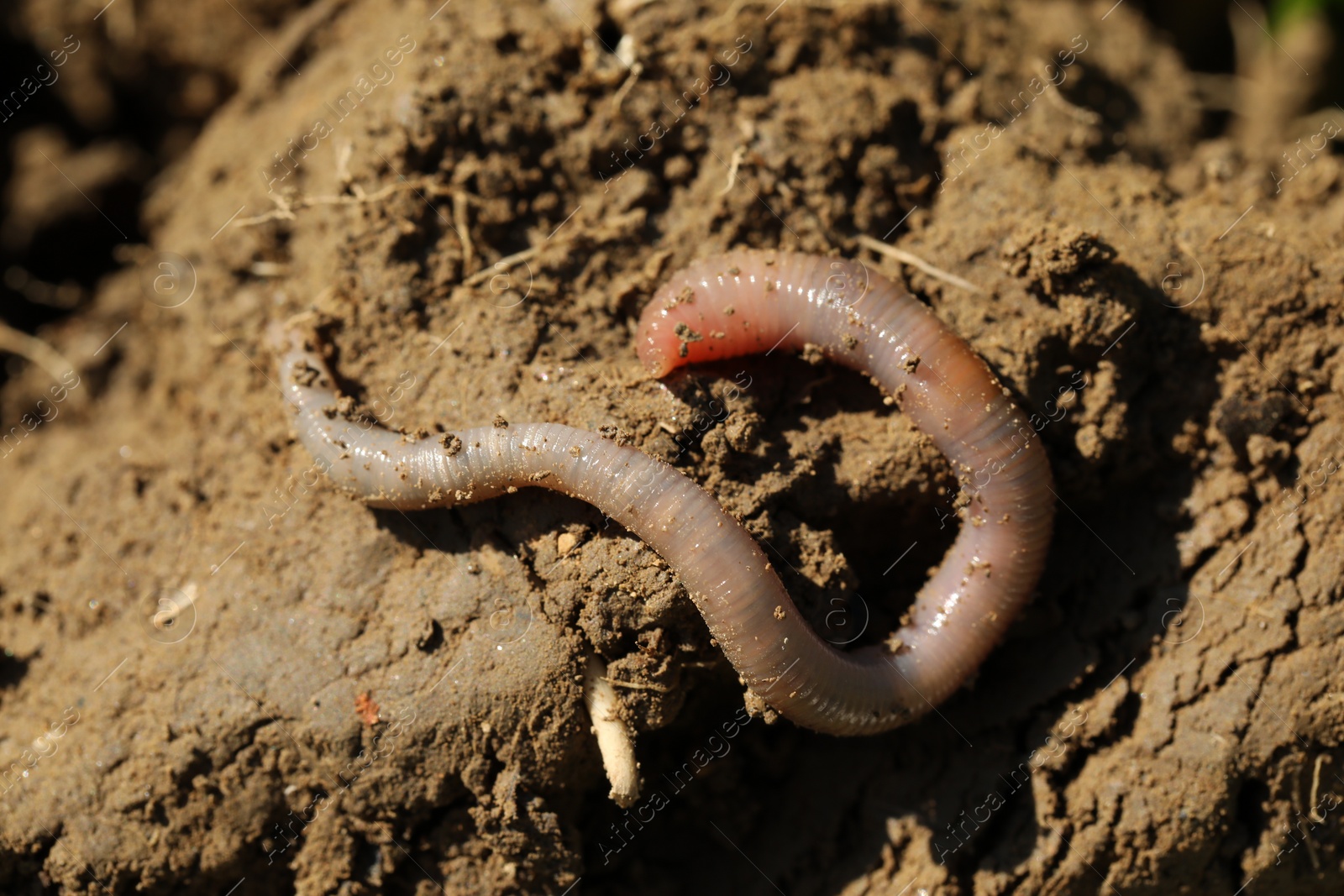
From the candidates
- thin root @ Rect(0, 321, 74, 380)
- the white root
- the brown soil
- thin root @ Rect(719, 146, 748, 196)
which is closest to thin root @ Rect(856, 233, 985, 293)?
the brown soil

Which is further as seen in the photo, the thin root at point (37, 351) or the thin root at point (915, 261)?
the thin root at point (37, 351)

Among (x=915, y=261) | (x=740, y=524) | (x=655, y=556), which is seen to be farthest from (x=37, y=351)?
(x=915, y=261)

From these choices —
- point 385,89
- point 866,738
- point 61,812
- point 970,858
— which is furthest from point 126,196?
point 970,858

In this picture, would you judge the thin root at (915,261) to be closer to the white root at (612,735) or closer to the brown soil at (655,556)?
the brown soil at (655,556)

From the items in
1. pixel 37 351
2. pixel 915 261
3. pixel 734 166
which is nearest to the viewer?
pixel 915 261

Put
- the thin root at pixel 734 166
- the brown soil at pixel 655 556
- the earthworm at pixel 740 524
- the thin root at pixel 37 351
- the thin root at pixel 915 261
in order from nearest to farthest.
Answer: the earthworm at pixel 740 524 → the brown soil at pixel 655 556 → the thin root at pixel 915 261 → the thin root at pixel 734 166 → the thin root at pixel 37 351

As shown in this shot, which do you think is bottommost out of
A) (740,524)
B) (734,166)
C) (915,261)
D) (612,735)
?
(612,735)

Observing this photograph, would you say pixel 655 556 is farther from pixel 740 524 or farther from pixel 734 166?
pixel 734 166

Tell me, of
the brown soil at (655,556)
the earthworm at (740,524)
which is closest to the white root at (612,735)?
the brown soil at (655,556)
